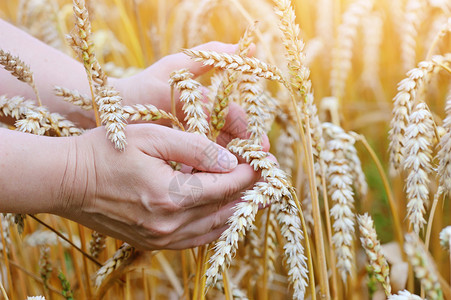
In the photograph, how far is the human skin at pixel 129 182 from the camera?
75cm

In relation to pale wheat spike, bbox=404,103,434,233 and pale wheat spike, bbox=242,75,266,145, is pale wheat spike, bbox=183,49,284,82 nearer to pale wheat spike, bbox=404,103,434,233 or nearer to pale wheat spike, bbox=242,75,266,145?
pale wheat spike, bbox=242,75,266,145

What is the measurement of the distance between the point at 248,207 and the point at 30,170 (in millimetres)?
355

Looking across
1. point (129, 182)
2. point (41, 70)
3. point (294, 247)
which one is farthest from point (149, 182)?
point (41, 70)

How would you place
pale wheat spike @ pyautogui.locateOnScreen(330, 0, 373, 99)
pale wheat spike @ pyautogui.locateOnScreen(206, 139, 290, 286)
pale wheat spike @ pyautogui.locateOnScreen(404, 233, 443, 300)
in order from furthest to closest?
pale wheat spike @ pyautogui.locateOnScreen(330, 0, 373, 99), pale wheat spike @ pyautogui.locateOnScreen(206, 139, 290, 286), pale wheat spike @ pyautogui.locateOnScreen(404, 233, 443, 300)

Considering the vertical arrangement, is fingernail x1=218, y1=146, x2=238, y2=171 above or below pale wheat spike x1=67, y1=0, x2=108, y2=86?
below

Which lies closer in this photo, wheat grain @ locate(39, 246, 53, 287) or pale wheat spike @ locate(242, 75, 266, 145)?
pale wheat spike @ locate(242, 75, 266, 145)

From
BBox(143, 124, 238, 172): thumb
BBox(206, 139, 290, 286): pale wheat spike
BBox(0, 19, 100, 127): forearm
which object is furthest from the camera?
BBox(0, 19, 100, 127): forearm

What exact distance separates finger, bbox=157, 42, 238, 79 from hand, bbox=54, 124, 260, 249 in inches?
9.5

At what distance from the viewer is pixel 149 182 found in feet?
2.49

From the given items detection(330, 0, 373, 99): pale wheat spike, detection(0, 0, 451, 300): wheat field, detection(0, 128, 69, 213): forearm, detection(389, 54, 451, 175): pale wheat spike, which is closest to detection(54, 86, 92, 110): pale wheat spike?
detection(0, 0, 451, 300): wheat field

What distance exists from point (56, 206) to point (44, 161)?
84 mm

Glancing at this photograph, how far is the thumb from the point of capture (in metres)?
0.75

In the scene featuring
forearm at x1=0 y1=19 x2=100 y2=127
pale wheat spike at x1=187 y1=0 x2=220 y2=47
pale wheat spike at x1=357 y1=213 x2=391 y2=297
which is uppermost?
pale wheat spike at x1=187 y1=0 x2=220 y2=47

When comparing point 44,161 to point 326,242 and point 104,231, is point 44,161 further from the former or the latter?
point 326,242
